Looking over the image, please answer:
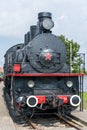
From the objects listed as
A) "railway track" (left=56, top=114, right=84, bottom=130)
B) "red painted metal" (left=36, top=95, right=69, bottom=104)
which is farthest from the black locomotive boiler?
"railway track" (left=56, top=114, right=84, bottom=130)

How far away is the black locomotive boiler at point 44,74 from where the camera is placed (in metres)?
13.9

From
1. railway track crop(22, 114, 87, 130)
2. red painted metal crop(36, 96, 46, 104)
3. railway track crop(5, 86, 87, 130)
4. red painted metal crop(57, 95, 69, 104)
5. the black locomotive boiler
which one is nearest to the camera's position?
railway track crop(22, 114, 87, 130)

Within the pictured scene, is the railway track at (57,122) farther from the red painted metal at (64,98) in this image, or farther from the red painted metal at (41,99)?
the red painted metal at (41,99)

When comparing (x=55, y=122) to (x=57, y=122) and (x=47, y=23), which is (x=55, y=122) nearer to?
(x=57, y=122)

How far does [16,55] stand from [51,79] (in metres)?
1.93

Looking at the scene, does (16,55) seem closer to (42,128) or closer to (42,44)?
(42,44)

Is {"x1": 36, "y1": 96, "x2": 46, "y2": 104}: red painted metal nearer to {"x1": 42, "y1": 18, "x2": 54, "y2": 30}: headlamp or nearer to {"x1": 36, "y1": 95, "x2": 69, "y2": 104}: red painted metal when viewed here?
{"x1": 36, "y1": 95, "x2": 69, "y2": 104}: red painted metal

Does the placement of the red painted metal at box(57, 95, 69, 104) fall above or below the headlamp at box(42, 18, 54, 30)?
below

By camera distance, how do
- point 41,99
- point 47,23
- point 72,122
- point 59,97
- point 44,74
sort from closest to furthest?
point 41,99 → point 59,97 → point 72,122 → point 44,74 → point 47,23

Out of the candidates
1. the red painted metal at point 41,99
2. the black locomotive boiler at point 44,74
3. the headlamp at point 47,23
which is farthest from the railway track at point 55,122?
the headlamp at point 47,23

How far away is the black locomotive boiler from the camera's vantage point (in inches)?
547

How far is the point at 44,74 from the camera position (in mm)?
13992

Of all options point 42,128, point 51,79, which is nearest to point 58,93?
point 51,79

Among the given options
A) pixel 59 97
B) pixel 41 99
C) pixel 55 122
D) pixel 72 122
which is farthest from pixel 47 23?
pixel 72 122
